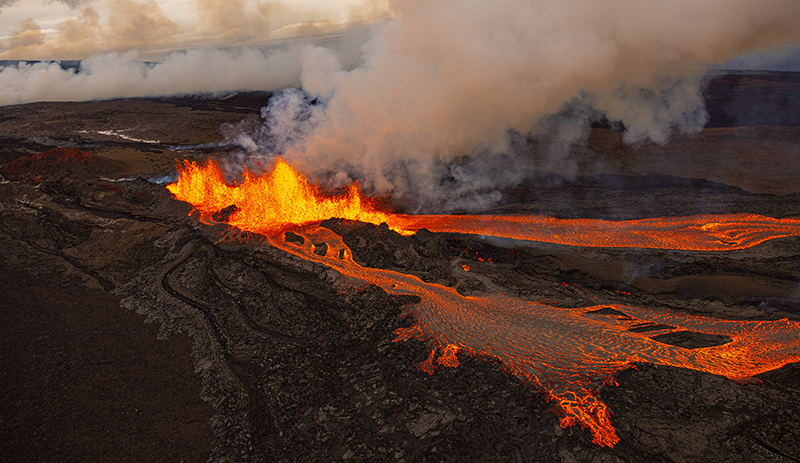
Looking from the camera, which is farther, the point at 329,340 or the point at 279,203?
the point at 279,203

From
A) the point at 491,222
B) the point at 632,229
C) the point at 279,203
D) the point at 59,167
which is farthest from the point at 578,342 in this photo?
the point at 59,167

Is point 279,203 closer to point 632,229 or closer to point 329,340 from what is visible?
point 329,340

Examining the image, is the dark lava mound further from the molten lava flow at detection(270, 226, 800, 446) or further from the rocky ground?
the molten lava flow at detection(270, 226, 800, 446)

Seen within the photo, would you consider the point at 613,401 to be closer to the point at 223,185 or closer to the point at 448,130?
the point at 448,130

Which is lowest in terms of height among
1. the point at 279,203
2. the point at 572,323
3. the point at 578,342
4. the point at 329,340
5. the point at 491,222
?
the point at 329,340

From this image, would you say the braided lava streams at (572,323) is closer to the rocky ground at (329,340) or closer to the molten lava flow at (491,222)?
the molten lava flow at (491,222)

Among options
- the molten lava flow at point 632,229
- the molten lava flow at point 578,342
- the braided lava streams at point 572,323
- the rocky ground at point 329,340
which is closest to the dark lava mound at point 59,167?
the rocky ground at point 329,340
